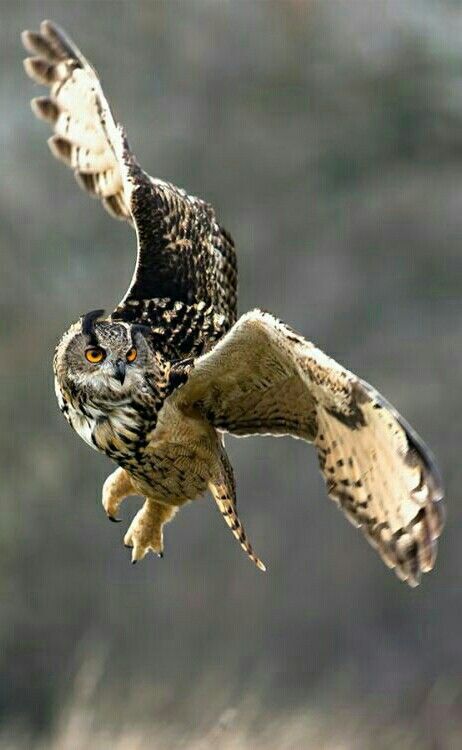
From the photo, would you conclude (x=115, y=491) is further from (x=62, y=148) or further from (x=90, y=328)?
(x=62, y=148)

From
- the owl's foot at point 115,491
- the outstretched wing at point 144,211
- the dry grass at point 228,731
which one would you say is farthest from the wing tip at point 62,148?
the dry grass at point 228,731

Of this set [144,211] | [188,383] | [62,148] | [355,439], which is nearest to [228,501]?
[188,383]

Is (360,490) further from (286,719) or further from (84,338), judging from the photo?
(286,719)

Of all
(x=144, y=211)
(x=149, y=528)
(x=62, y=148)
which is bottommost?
(x=149, y=528)

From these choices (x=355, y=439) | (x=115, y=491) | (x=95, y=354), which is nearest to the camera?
(x=355, y=439)

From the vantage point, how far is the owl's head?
2.02 m

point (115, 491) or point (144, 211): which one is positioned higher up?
point (144, 211)

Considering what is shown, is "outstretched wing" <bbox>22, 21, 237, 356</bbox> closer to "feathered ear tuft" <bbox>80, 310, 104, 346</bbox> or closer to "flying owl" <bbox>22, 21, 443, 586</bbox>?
"flying owl" <bbox>22, 21, 443, 586</bbox>

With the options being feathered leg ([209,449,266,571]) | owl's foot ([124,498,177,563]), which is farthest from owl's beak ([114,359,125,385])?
owl's foot ([124,498,177,563])

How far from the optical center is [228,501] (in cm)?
211

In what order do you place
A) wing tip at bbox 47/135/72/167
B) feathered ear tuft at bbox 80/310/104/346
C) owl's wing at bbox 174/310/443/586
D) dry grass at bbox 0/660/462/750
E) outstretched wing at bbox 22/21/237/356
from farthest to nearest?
dry grass at bbox 0/660/462/750
wing tip at bbox 47/135/72/167
outstretched wing at bbox 22/21/237/356
feathered ear tuft at bbox 80/310/104/346
owl's wing at bbox 174/310/443/586

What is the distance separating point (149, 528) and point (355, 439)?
0.70 meters

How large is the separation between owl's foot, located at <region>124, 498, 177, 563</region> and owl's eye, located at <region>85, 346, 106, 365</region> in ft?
1.29

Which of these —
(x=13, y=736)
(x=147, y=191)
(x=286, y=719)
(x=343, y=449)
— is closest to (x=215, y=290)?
(x=147, y=191)
